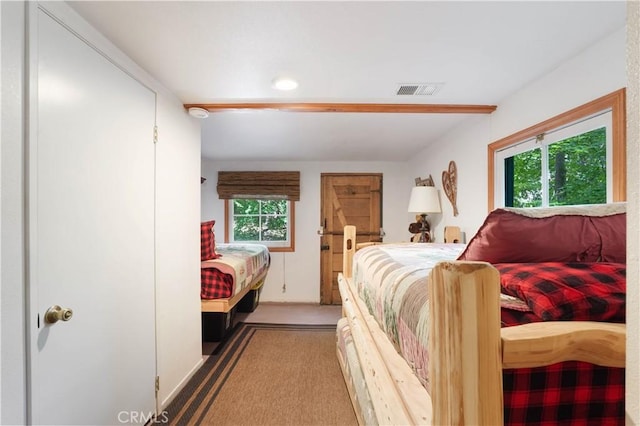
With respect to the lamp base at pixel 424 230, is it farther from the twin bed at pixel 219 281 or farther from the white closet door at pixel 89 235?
the white closet door at pixel 89 235

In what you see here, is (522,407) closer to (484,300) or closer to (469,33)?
(484,300)

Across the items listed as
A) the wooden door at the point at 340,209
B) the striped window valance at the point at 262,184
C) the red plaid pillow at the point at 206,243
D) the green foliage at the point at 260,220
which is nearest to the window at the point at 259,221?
the green foliage at the point at 260,220

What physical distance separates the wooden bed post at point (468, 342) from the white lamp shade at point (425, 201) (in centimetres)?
246

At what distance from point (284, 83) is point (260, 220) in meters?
2.87

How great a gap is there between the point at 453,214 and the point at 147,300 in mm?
2615

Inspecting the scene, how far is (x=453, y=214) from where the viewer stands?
8.38ft

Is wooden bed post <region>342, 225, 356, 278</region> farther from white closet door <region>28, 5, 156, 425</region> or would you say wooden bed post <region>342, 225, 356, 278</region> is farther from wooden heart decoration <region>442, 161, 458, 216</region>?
white closet door <region>28, 5, 156, 425</region>

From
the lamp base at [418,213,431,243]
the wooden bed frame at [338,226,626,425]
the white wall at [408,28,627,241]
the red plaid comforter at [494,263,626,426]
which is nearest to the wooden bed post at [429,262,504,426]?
the wooden bed frame at [338,226,626,425]

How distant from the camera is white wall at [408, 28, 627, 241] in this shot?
1.18 m

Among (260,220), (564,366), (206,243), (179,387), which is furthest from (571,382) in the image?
(260,220)

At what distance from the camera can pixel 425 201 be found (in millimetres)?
2762

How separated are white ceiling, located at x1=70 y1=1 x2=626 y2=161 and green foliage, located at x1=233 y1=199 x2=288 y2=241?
2.43m

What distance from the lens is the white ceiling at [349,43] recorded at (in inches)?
41.1

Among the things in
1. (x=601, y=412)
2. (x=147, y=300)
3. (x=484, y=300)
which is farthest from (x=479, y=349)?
(x=147, y=300)
